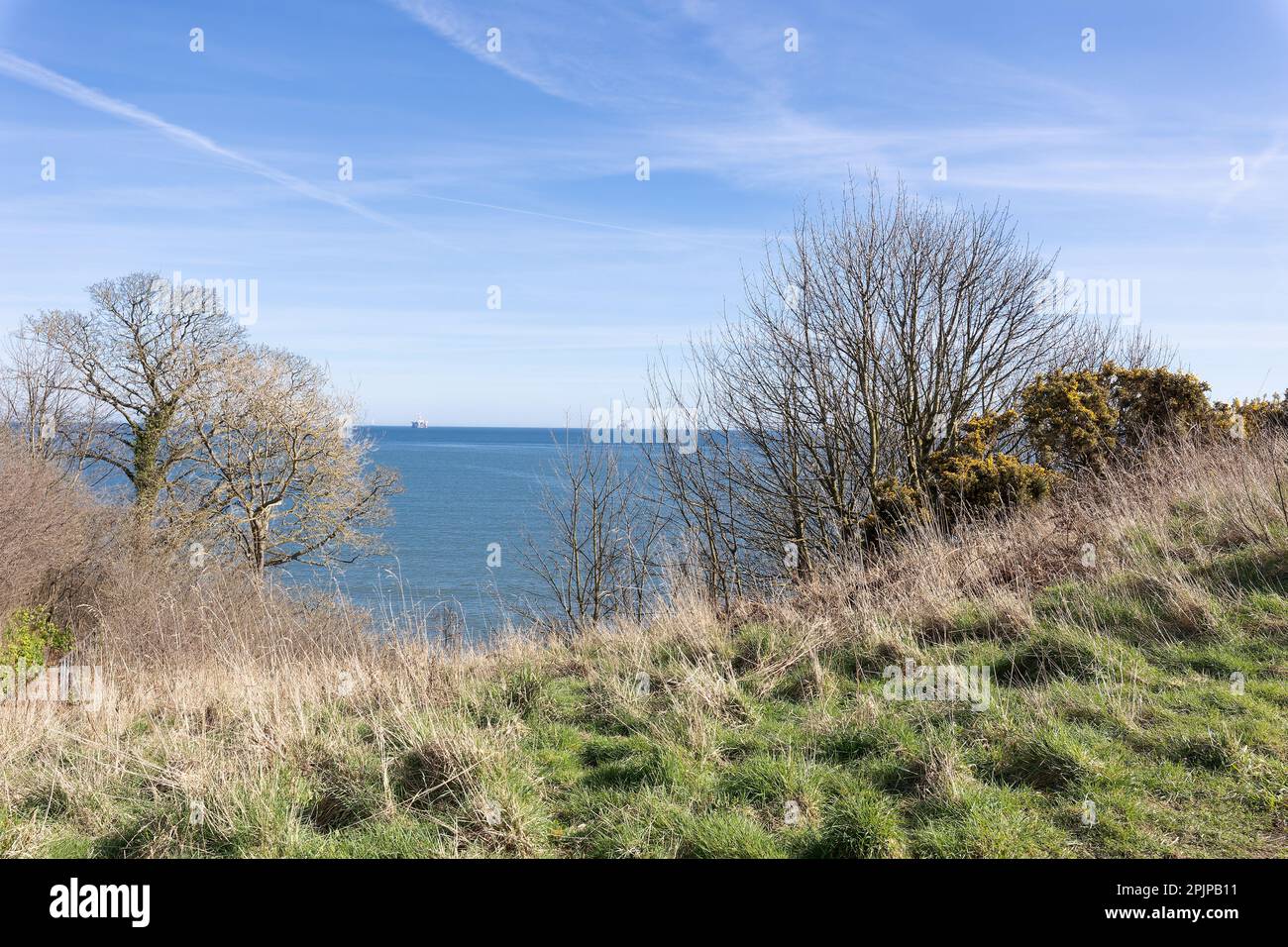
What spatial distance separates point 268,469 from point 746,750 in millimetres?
28071

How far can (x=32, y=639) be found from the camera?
16.6m

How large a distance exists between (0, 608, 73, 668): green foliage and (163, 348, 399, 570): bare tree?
797 centimetres

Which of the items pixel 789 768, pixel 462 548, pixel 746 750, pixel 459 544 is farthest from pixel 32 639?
pixel 459 544

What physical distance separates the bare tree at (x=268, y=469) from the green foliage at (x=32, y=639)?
797 cm

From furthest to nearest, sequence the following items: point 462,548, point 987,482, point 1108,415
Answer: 1. point 462,548
2. point 1108,415
3. point 987,482

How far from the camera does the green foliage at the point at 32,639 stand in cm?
1588

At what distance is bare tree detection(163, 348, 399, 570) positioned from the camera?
89.7ft

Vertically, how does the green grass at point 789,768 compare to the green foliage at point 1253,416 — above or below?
below

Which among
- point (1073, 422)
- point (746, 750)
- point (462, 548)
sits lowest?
point (462, 548)

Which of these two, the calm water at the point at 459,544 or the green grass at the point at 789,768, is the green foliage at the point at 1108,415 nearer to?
the green grass at the point at 789,768

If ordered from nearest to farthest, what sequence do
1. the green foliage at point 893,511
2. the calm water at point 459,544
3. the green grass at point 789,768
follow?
the green grass at point 789,768 < the green foliage at point 893,511 < the calm water at point 459,544

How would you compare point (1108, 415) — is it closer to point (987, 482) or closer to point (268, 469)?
point (987, 482)

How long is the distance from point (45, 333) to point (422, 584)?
1867 centimetres

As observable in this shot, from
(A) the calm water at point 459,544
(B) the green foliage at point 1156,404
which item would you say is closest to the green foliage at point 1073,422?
(B) the green foliage at point 1156,404
